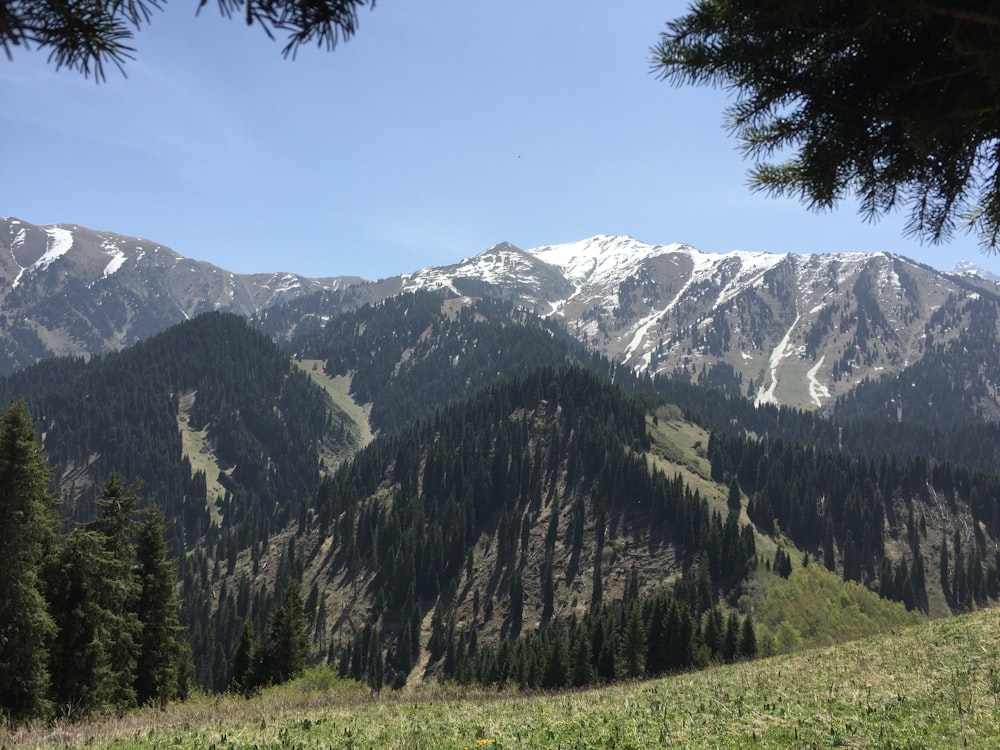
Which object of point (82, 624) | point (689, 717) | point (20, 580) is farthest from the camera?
point (82, 624)

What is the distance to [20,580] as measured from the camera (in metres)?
25.7

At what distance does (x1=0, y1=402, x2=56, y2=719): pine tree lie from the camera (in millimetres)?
25469

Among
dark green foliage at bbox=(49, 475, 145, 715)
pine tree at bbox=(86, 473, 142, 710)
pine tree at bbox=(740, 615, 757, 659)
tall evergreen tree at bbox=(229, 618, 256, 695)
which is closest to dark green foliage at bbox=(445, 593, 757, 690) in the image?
pine tree at bbox=(740, 615, 757, 659)

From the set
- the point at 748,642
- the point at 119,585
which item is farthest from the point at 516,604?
the point at 119,585

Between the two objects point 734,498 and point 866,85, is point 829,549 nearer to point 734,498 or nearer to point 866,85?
point 734,498

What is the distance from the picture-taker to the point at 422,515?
192 m

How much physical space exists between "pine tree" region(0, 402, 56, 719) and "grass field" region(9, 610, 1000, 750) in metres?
6.54

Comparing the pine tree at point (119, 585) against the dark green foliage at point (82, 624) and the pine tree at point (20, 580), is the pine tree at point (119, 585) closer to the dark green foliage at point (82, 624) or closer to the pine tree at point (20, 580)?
the dark green foliage at point (82, 624)

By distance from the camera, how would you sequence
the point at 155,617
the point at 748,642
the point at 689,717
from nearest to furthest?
1. the point at 689,717
2. the point at 155,617
3. the point at 748,642

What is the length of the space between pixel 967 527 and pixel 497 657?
17820 centimetres

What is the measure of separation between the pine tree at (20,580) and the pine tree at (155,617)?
9.53 meters

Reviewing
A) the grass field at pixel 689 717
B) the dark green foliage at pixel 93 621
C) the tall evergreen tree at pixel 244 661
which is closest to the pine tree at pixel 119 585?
the dark green foliage at pixel 93 621

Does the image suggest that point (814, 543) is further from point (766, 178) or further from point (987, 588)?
point (766, 178)

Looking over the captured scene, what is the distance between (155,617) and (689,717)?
33.4m
